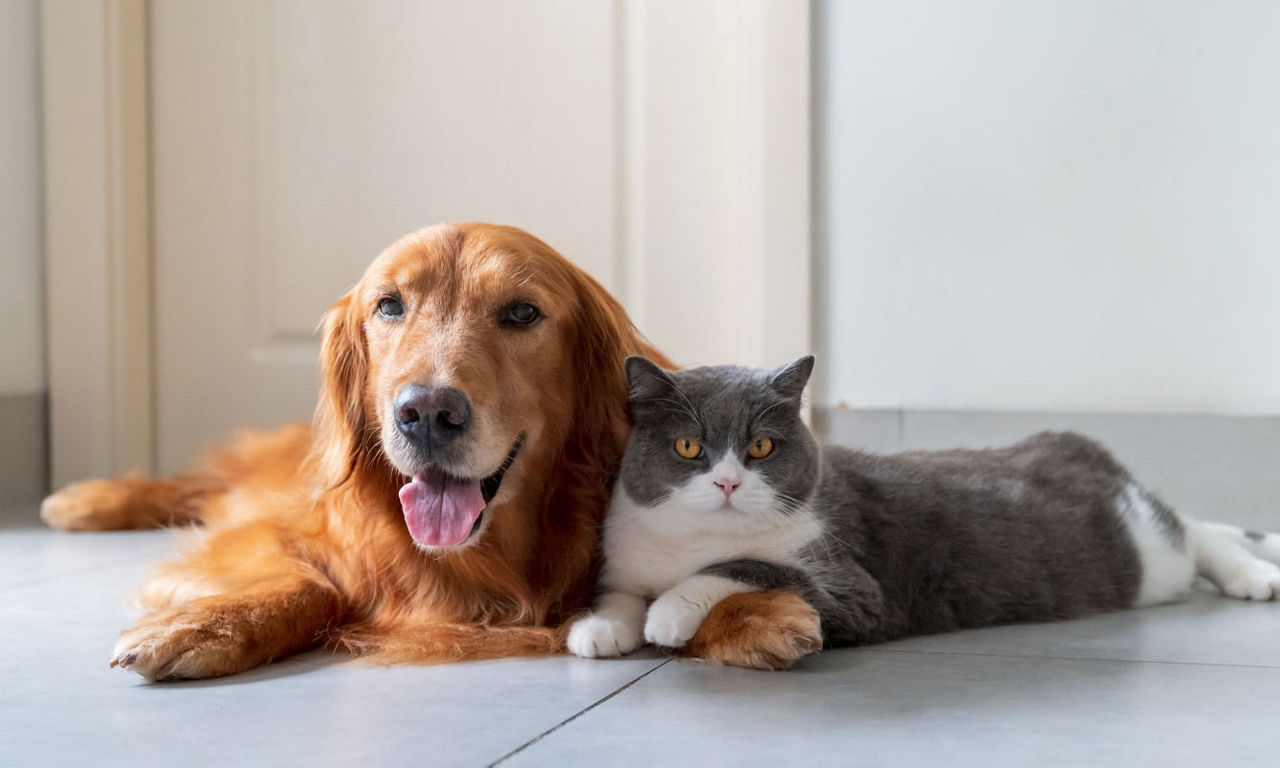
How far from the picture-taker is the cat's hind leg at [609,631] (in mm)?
1657

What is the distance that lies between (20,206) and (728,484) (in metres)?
2.68

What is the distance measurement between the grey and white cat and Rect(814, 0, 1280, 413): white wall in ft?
3.35

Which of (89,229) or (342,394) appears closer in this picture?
(342,394)

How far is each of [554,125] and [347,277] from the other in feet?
2.40

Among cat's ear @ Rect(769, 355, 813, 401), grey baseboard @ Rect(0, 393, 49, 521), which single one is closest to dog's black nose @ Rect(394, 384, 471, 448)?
cat's ear @ Rect(769, 355, 813, 401)

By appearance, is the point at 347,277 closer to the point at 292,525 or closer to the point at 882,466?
the point at 292,525

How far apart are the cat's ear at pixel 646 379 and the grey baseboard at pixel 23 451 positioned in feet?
7.52

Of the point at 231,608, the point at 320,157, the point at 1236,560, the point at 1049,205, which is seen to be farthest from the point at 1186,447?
the point at 320,157

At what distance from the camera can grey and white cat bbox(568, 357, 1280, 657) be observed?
1675 millimetres

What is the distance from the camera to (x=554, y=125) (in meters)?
3.37

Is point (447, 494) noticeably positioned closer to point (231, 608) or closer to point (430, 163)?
point (231, 608)

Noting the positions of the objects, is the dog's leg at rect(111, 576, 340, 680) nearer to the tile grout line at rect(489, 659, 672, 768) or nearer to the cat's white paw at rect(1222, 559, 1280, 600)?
the tile grout line at rect(489, 659, 672, 768)

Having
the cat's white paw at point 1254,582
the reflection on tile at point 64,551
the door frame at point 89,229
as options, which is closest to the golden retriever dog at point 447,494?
the reflection on tile at point 64,551

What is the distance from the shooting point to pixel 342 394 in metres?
1.91
